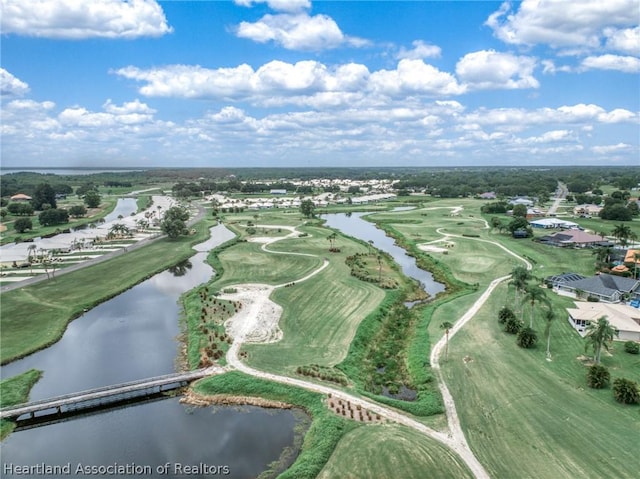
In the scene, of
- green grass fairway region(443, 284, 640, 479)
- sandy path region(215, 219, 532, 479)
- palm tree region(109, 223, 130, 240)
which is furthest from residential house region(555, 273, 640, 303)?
palm tree region(109, 223, 130, 240)

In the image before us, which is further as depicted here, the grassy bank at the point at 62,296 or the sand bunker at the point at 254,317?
the grassy bank at the point at 62,296

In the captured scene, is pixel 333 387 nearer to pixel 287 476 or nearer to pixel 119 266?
pixel 287 476

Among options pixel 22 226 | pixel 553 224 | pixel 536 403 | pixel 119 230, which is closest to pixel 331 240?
pixel 119 230

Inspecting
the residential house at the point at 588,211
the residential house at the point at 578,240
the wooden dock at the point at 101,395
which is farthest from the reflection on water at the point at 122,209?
the residential house at the point at 588,211

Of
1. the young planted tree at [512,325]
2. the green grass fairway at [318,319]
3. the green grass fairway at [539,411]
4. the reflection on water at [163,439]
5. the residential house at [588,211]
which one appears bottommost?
the reflection on water at [163,439]

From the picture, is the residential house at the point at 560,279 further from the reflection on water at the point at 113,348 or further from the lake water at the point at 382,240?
the reflection on water at the point at 113,348

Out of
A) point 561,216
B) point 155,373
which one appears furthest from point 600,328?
point 561,216

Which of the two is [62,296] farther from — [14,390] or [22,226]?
[22,226]
